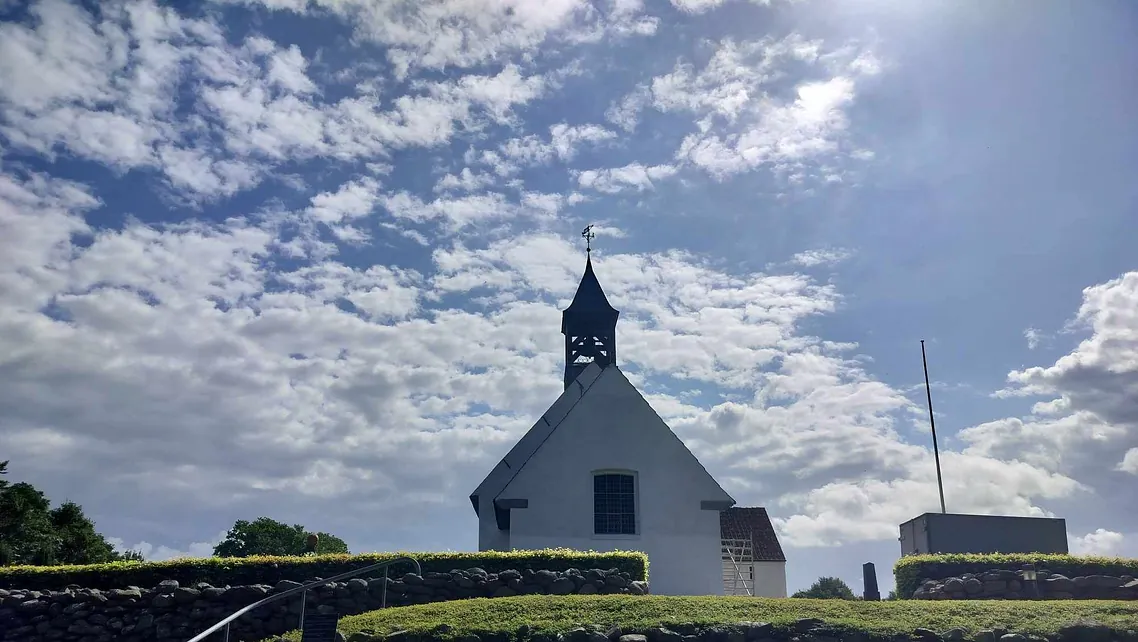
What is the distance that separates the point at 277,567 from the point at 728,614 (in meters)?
10.0

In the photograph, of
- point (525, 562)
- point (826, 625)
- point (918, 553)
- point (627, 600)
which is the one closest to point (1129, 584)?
point (918, 553)

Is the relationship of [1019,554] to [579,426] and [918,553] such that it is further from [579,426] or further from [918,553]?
[579,426]

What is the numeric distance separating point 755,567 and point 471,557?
2406cm

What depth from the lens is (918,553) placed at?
25297 mm

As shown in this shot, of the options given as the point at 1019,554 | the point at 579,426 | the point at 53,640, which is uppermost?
the point at 579,426

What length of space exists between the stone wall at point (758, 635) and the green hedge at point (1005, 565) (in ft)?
20.3

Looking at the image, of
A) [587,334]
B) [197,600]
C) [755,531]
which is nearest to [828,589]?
[755,531]

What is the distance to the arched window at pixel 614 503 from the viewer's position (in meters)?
27.5

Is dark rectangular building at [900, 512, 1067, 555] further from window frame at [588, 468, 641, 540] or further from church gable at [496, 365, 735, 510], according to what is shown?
window frame at [588, 468, 641, 540]

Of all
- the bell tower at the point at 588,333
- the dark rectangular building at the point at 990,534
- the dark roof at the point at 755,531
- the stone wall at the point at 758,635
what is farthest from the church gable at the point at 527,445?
the stone wall at the point at 758,635

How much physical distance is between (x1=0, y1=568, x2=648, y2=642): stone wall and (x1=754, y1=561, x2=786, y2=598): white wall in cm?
2308

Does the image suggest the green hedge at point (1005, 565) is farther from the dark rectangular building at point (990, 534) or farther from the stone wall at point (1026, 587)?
the dark rectangular building at point (990, 534)

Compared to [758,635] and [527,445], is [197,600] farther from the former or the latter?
[527,445]

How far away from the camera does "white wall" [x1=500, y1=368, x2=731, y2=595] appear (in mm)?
27062
